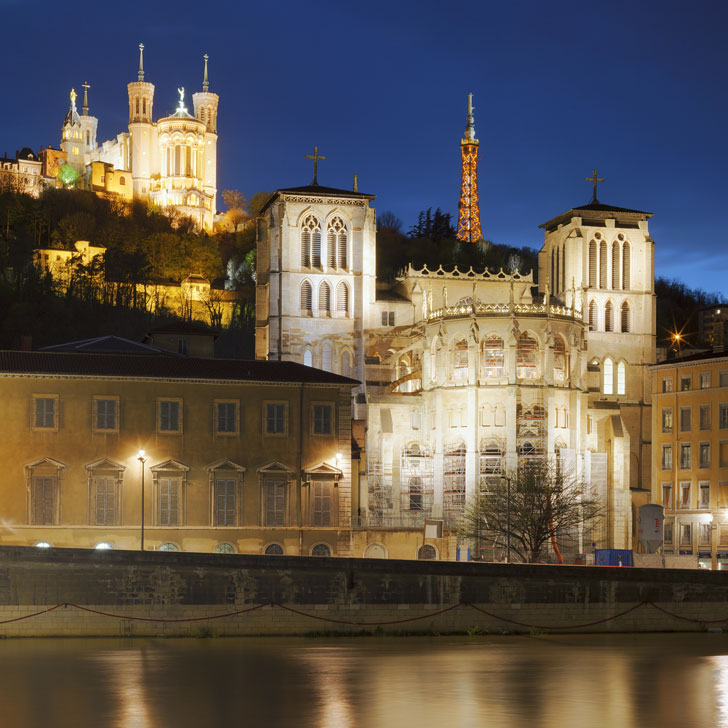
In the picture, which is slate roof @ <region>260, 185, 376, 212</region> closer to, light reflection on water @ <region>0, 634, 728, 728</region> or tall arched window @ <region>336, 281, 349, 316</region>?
tall arched window @ <region>336, 281, 349, 316</region>

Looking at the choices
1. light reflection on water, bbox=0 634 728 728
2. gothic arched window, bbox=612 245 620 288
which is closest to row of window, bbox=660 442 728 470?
gothic arched window, bbox=612 245 620 288

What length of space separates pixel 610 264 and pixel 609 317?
403 cm

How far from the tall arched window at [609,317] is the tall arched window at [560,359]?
16302 millimetres

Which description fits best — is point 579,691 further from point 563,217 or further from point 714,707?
point 563,217

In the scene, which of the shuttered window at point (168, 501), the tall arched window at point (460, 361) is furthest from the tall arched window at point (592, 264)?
the shuttered window at point (168, 501)

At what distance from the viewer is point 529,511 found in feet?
238

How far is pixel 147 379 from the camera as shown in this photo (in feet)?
208

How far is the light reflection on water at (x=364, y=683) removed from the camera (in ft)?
102

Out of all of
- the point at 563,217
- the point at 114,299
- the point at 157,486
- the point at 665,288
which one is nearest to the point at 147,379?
the point at 157,486

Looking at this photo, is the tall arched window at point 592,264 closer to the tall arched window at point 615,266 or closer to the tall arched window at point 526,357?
the tall arched window at point 615,266

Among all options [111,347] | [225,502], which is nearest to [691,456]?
A: [225,502]

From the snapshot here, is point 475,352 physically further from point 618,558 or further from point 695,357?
point 618,558

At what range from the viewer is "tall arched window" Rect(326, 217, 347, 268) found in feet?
319

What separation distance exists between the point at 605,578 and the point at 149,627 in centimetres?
1583
